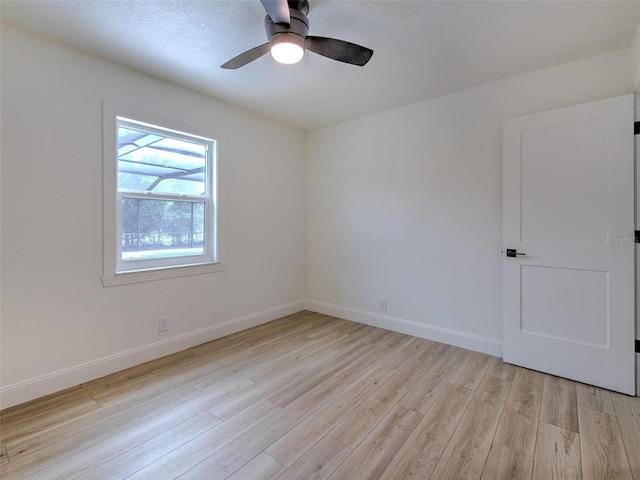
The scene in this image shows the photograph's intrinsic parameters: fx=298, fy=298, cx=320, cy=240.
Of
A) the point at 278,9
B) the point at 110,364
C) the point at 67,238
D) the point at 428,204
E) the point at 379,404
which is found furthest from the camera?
the point at 428,204

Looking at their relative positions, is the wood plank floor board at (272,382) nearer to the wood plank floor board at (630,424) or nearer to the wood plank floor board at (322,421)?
the wood plank floor board at (322,421)

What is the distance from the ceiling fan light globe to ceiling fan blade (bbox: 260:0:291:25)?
154mm

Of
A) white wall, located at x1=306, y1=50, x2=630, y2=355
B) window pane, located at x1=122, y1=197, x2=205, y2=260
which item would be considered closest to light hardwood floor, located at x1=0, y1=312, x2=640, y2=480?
white wall, located at x1=306, y1=50, x2=630, y2=355

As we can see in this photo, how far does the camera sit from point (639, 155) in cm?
210

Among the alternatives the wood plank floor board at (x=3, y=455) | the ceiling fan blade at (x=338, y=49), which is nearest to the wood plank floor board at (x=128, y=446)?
the wood plank floor board at (x=3, y=455)

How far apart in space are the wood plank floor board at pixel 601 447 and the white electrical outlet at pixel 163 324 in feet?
9.98

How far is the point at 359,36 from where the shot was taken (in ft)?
6.87

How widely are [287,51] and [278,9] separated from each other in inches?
11.2

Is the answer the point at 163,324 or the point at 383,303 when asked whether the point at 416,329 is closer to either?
the point at 383,303

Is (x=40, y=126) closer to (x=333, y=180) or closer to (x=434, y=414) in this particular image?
(x=333, y=180)

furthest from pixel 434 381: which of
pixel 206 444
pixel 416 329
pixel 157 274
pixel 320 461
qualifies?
pixel 157 274

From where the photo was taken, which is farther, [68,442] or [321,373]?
[321,373]

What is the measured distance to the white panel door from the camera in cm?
215

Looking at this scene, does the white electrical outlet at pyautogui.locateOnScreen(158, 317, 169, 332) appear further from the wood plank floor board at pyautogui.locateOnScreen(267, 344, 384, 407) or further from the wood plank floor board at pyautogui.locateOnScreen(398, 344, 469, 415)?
the wood plank floor board at pyautogui.locateOnScreen(398, 344, 469, 415)
